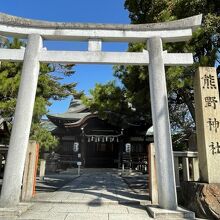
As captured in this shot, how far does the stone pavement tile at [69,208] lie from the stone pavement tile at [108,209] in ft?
0.62

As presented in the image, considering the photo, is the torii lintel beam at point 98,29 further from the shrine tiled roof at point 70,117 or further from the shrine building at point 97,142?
the shrine tiled roof at point 70,117

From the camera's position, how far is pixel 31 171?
7.88m

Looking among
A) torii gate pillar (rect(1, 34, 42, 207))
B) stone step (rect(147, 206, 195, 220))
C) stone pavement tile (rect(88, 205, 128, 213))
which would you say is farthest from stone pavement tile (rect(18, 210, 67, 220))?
stone step (rect(147, 206, 195, 220))

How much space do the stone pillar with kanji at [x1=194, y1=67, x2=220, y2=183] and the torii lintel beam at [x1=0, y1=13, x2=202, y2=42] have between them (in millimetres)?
1547

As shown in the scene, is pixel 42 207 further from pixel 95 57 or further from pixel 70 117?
pixel 70 117

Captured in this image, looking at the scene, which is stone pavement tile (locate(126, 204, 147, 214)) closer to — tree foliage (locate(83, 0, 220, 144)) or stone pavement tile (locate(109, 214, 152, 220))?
stone pavement tile (locate(109, 214, 152, 220))

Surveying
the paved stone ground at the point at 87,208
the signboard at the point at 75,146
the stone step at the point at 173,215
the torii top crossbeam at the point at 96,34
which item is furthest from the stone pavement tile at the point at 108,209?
the signboard at the point at 75,146

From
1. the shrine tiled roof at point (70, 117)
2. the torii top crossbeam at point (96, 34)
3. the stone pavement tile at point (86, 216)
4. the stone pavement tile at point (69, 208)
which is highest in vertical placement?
the shrine tiled roof at point (70, 117)

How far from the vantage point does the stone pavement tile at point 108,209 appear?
6680 mm

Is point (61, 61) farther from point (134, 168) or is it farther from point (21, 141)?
point (134, 168)

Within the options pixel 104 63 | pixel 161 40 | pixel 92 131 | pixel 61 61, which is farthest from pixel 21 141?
pixel 92 131

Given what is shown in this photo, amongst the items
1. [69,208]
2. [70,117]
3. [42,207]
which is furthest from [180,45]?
[70,117]

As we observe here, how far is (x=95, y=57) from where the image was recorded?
7.79 m

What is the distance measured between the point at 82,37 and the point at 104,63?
3.67ft
